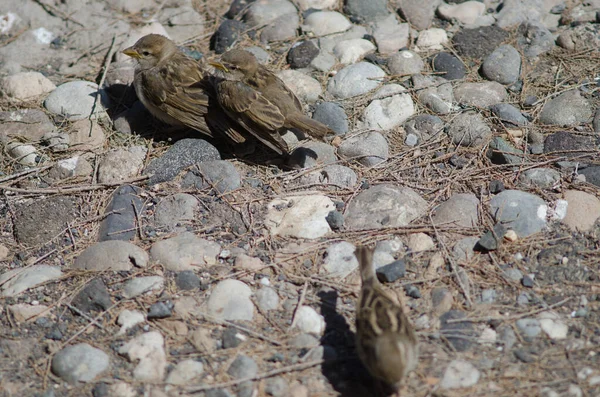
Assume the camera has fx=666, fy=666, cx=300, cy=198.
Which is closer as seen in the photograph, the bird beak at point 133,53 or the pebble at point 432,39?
the bird beak at point 133,53

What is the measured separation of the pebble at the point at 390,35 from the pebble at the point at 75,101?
2.84 metres

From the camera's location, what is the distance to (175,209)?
5.37 metres

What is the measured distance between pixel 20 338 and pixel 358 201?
2648mm

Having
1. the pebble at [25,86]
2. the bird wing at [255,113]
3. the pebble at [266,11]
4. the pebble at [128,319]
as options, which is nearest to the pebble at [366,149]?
the bird wing at [255,113]

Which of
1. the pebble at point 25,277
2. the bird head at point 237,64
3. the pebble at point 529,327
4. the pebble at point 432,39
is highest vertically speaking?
the bird head at point 237,64

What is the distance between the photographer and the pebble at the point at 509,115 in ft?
19.5

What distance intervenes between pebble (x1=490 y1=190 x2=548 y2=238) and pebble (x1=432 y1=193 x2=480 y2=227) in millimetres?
142

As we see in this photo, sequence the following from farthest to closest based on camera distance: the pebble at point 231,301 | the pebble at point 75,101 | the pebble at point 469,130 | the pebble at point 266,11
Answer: the pebble at point 266,11 < the pebble at point 75,101 < the pebble at point 469,130 < the pebble at point 231,301

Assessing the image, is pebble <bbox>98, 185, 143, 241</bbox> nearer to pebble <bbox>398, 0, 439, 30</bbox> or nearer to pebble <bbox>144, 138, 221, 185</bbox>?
pebble <bbox>144, 138, 221, 185</bbox>

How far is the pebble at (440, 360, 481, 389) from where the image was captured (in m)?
3.98

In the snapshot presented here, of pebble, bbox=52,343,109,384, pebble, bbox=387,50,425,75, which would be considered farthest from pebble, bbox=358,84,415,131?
pebble, bbox=52,343,109,384

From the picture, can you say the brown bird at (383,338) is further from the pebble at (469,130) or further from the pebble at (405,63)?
the pebble at (405,63)

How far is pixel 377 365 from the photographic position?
371 cm

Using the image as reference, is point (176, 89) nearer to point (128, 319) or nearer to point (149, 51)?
point (149, 51)
